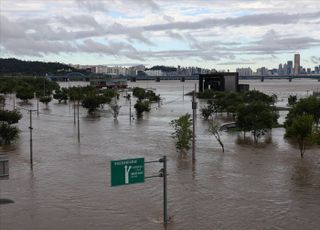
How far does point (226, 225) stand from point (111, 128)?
35.7 metres

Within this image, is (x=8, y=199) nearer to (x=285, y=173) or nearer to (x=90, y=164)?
(x=90, y=164)

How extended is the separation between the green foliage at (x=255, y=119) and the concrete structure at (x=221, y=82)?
93.6m

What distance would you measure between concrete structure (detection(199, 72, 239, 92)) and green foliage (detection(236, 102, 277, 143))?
93617mm

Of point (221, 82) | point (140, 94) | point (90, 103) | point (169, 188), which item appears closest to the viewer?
point (169, 188)

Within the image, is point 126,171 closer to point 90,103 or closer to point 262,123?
point 262,123

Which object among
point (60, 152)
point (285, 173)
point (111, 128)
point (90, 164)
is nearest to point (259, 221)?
point (285, 173)

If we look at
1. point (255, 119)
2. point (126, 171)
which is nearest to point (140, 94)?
point (255, 119)

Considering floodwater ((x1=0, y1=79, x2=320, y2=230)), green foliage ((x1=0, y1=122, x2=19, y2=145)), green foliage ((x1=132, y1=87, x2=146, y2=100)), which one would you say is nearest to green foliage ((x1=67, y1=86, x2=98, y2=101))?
green foliage ((x1=132, y1=87, x2=146, y2=100))

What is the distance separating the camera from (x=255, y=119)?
43312mm

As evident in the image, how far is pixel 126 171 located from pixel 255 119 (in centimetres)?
2905

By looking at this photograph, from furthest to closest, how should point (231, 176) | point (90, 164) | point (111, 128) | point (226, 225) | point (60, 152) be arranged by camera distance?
point (111, 128)
point (60, 152)
point (90, 164)
point (231, 176)
point (226, 225)

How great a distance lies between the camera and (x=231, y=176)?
27.5 meters

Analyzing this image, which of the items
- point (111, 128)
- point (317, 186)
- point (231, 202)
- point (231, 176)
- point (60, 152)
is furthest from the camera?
point (111, 128)

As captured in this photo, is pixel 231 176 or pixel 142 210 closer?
pixel 142 210
